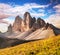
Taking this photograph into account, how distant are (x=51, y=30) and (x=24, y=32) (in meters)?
5.12

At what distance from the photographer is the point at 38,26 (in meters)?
35.0

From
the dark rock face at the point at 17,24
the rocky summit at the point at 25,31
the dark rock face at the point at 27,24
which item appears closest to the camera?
the dark rock face at the point at 17,24

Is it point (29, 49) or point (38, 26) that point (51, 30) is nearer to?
point (38, 26)

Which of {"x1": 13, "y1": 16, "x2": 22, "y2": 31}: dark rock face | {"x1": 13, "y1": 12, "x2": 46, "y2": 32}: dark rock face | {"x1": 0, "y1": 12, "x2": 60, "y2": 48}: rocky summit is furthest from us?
{"x1": 13, "y1": 12, "x2": 46, "y2": 32}: dark rock face

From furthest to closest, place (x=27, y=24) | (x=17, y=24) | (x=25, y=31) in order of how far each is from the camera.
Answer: (x=27, y=24) → (x=17, y=24) → (x=25, y=31)

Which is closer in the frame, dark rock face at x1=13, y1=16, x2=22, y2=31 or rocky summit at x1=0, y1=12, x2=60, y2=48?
dark rock face at x1=13, y1=16, x2=22, y2=31

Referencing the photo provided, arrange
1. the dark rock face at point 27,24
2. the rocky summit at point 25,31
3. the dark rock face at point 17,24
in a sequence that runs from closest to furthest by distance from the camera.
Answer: the dark rock face at point 17,24 < the rocky summit at point 25,31 < the dark rock face at point 27,24

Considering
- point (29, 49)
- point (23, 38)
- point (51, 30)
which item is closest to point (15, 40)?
point (23, 38)

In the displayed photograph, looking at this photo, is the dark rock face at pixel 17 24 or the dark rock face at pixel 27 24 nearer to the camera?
the dark rock face at pixel 17 24

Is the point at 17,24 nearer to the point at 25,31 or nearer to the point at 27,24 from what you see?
the point at 25,31

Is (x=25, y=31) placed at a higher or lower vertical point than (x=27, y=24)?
lower

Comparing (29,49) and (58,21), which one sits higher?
(58,21)

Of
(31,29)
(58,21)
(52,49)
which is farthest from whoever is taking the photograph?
(31,29)

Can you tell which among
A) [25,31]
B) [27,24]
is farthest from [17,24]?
[27,24]
